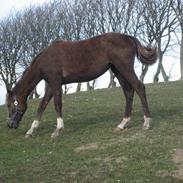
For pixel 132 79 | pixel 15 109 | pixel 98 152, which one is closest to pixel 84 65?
pixel 132 79

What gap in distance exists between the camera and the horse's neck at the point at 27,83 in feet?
42.1

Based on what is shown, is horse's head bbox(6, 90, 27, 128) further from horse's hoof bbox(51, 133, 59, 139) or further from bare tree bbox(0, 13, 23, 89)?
bare tree bbox(0, 13, 23, 89)

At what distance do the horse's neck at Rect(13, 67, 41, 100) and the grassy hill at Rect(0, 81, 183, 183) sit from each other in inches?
44.9

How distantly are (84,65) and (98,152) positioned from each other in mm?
2995

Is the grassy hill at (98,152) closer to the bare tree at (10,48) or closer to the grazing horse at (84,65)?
the grazing horse at (84,65)

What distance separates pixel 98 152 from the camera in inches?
401

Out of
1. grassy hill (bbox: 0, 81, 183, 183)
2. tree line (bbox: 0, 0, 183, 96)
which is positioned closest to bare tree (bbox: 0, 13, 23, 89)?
tree line (bbox: 0, 0, 183, 96)

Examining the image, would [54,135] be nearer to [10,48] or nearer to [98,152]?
[98,152]

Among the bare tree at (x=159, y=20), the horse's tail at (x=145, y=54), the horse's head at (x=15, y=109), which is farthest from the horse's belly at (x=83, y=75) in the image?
the bare tree at (x=159, y=20)

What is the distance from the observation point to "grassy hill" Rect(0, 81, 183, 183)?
8.78 metres

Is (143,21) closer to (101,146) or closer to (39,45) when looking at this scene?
(39,45)

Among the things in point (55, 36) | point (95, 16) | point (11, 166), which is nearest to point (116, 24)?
point (95, 16)

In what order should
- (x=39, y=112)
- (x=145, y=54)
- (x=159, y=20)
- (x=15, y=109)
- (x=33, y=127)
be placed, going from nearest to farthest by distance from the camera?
(x=145, y=54), (x=15, y=109), (x=33, y=127), (x=39, y=112), (x=159, y=20)

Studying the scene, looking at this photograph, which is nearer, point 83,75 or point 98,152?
point 98,152
